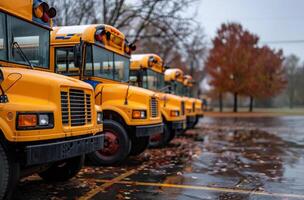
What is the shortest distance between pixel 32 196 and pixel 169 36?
18.4m

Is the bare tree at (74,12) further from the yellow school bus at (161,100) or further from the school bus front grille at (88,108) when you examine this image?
the school bus front grille at (88,108)

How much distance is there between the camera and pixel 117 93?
28.5 feet

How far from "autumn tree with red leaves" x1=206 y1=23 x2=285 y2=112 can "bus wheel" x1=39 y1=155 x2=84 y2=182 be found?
36.4 meters

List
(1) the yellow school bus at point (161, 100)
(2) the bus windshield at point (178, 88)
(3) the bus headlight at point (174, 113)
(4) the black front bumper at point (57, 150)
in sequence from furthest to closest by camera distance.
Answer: (2) the bus windshield at point (178, 88), (3) the bus headlight at point (174, 113), (1) the yellow school bus at point (161, 100), (4) the black front bumper at point (57, 150)

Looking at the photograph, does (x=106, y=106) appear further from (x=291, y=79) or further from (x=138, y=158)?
(x=291, y=79)

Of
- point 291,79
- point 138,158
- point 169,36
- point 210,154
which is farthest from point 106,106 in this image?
point 291,79

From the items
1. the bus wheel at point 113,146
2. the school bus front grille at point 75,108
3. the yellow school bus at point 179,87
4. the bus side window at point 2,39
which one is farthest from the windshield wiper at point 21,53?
the yellow school bus at point 179,87

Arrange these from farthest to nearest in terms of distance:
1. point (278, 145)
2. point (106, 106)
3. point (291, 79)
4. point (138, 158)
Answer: point (291, 79), point (278, 145), point (138, 158), point (106, 106)

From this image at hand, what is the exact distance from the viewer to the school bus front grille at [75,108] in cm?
533

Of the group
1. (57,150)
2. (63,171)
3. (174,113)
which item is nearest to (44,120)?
(57,150)

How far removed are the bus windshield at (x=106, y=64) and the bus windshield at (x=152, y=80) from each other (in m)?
2.72

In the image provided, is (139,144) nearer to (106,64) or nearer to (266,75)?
(106,64)

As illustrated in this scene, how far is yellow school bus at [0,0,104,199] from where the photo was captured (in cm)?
468

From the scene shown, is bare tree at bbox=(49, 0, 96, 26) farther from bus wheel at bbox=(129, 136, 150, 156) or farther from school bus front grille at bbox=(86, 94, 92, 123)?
school bus front grille at bbox=(86, 94, 92, 123)
